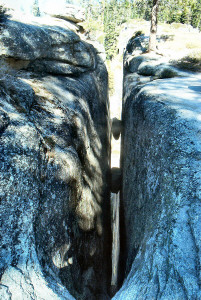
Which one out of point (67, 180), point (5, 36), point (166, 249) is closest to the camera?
point (166, 249)

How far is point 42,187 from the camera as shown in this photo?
4.32m

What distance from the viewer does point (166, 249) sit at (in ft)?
11.0

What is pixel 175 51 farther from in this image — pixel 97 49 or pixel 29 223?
pixel 29 223

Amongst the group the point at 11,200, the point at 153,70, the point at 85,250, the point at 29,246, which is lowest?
the point at 85,250

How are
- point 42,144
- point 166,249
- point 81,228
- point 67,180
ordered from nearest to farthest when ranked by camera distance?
point 166,249 < point 42,144 < point 67,180 < point 81,228

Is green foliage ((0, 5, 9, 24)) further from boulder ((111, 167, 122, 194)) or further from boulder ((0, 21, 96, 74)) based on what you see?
boulder ((111, 167, 122, 194))

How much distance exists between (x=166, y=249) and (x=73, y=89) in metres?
6.58

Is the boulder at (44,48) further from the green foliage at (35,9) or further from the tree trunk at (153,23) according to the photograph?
the green foliage at (35,9)

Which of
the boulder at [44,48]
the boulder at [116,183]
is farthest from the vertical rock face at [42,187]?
the boulder at [116,183]

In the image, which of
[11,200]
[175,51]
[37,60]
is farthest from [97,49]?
[11,200]

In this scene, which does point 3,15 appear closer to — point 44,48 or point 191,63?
point 44,48

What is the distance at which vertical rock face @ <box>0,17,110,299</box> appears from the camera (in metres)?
3.26

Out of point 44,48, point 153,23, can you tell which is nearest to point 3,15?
point 44,48

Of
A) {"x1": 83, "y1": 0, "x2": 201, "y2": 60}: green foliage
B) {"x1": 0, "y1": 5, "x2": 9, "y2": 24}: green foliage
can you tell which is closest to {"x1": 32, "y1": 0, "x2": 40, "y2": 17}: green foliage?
{"x1": 83, "y1": 0, "x2": 201, "y2": 60}: green foliage
